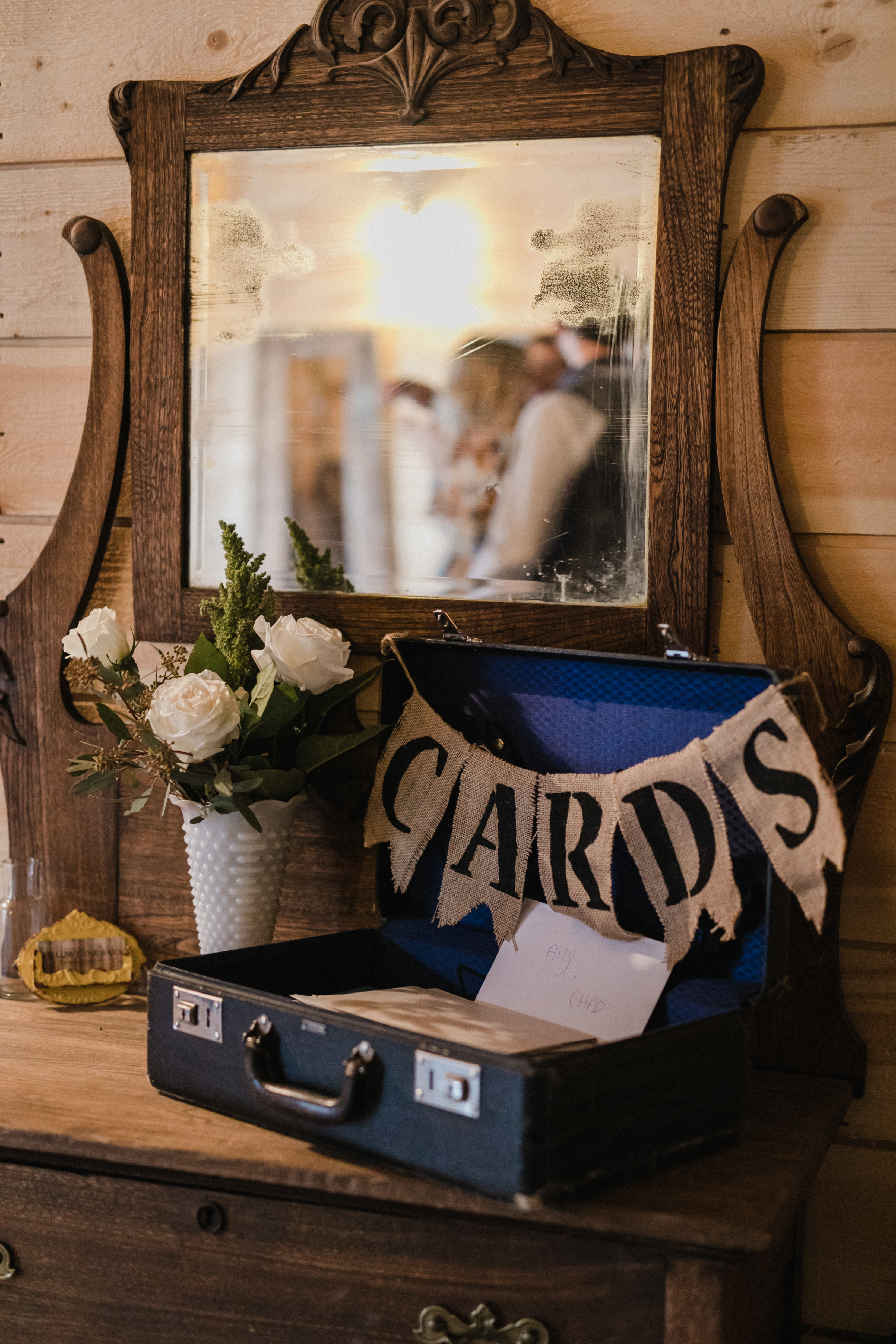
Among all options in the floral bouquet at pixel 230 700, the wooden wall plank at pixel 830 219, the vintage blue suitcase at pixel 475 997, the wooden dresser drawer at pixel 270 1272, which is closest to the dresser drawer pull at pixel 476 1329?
the wooden dresser drawer at pixel 270 1272

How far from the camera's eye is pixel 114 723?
1250 mm

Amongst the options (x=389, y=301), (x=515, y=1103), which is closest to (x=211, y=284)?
(x=389, y=301)

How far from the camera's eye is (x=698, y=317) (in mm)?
1195

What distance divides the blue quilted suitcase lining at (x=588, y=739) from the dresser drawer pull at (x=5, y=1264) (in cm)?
45

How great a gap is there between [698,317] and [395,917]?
701mm

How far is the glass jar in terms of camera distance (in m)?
1.35

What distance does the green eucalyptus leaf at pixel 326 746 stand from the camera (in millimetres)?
1202

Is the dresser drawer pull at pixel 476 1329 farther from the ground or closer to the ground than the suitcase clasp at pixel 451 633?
closer to the ground

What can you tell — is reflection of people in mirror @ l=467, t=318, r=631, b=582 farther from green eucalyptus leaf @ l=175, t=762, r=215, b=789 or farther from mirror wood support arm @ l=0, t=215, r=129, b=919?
mirror wood support arm @ l=0, t=215, r=129, b=919

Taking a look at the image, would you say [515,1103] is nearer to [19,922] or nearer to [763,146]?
[19,922]

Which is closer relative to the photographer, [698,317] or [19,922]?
[698,317]

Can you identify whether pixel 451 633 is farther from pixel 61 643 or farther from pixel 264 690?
pixel 61 643

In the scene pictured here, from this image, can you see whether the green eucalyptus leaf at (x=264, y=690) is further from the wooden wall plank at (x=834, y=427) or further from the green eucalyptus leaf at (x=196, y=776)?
the wooden wall plank at (x=834, y=427)

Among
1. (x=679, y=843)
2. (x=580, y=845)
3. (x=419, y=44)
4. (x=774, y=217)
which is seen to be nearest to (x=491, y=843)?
(x=580, y=845)
